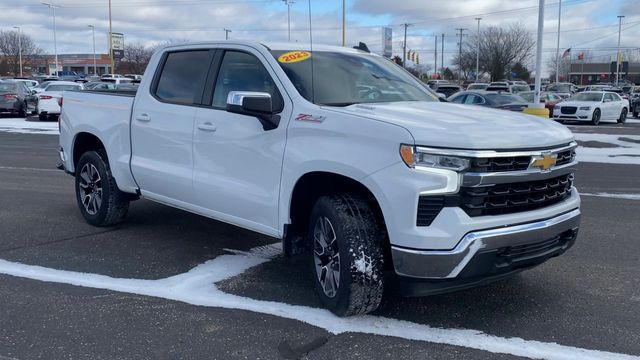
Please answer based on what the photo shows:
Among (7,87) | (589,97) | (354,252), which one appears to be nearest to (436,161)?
(354,252)

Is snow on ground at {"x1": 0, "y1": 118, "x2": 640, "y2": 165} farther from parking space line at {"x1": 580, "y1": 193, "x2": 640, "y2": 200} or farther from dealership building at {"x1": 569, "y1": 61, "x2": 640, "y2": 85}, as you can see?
dealership building at {"x1": 569, "y1": 61, "x2": 640, "y2": 85}

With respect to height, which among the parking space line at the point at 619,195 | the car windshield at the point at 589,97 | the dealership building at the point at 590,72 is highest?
the dealership building at the point at 590,72

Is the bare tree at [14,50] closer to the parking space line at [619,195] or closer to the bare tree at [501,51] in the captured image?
the bare tree at [501,51]

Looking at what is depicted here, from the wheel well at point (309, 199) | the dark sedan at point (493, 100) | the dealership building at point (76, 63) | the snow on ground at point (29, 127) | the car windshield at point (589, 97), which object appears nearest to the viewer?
the wheel well at point (309, 199)

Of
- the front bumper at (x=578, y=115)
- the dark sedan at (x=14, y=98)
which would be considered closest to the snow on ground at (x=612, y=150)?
the front bumper at (x=578, y=115)

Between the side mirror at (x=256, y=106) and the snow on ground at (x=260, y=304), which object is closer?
the snow on ground at (x=260, y=304)

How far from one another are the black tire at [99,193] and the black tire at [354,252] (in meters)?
3.29

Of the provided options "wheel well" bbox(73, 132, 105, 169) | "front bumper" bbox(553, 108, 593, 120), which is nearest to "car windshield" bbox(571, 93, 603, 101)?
"front bumper" bbox(553, 108, 593, 120)

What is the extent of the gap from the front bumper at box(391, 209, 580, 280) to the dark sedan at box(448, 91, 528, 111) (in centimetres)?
1697

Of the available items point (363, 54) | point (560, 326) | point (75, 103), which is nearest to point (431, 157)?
point (560, 326)

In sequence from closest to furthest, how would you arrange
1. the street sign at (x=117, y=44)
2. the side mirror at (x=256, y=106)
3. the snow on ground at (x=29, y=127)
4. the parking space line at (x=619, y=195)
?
1. the side mirror at (x=256, y=106)
2. the parking space line at (x=619, y=195)
3. the snow on ground at (x=29, y=127)
4. the street sign at (x=117, y=44)

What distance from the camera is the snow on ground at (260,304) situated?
154 inches

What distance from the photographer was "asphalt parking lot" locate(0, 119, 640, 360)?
12.9 ft

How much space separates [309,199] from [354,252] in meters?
0.81
